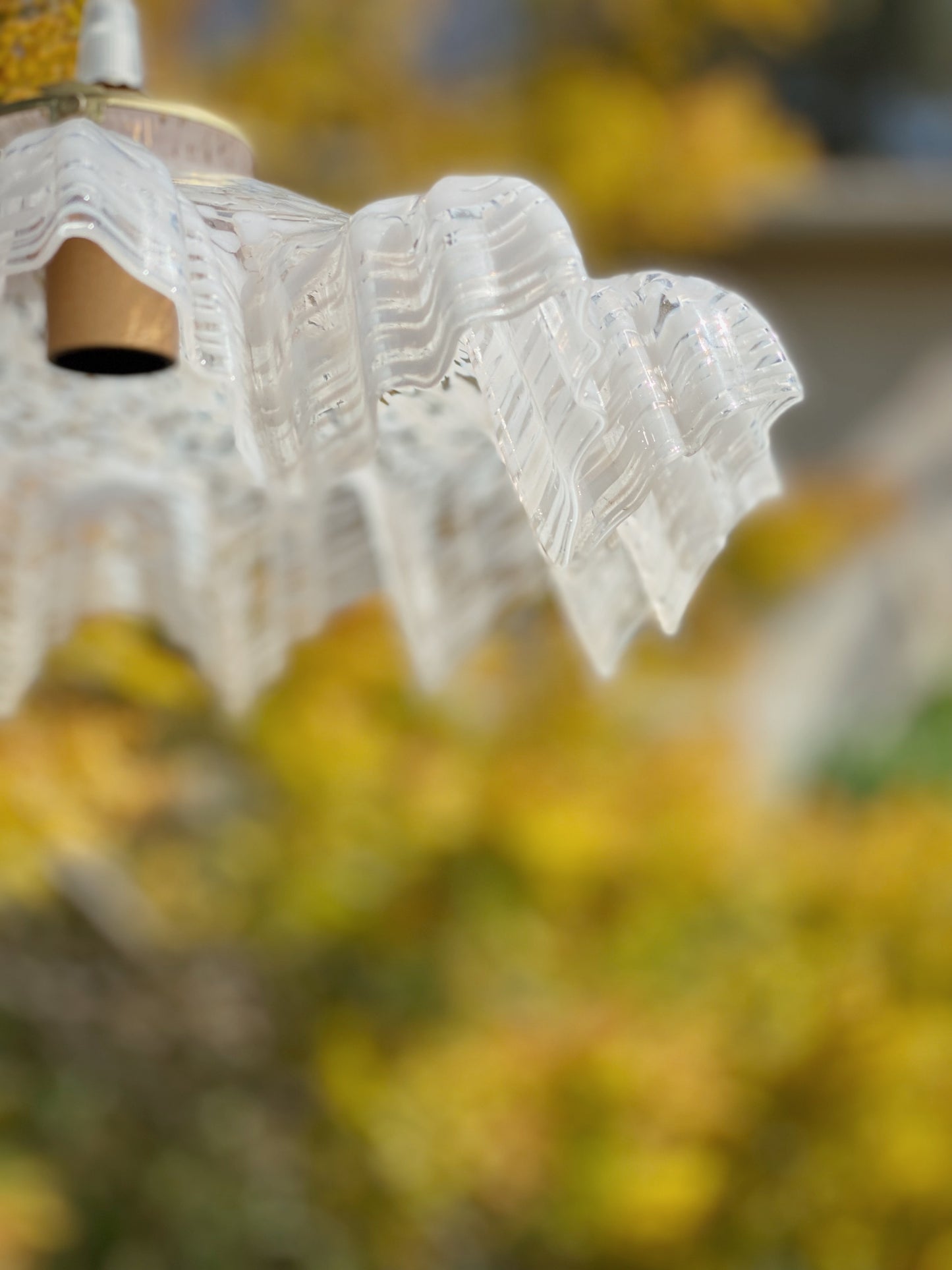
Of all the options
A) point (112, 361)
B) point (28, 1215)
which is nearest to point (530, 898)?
point (28, 1215)

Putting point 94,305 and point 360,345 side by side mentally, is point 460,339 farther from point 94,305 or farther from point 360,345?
point 94,305

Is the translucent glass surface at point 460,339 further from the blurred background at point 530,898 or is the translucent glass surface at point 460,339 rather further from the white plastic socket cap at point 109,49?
the blurred background at point 530,898

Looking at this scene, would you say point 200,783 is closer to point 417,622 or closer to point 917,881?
point 917,881

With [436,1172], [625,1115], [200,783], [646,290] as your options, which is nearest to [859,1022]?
[625,1115]

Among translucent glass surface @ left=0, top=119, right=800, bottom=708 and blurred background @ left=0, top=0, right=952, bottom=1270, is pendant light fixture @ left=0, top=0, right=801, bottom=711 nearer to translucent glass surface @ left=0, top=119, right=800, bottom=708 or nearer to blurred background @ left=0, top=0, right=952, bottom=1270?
translucent glass surface @ left=0, top=119, right=800, bottom=708

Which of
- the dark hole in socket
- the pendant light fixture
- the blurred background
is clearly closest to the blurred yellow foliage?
the blurred background

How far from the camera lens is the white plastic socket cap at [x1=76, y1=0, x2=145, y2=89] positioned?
0.60m

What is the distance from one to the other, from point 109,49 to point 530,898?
160cm

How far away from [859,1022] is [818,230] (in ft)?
4.42

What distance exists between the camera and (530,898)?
2045 millimetres

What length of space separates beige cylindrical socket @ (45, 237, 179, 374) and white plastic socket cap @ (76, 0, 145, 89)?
0.08 metres

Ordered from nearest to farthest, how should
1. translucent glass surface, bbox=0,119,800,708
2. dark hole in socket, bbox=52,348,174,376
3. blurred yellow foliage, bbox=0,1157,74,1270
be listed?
translucent glass surface, bbox=0,119,800,708 < dark hole in socket, bbox=52,348,174,376 < blurred yellow foliage, bbox=0,1157,74,1270

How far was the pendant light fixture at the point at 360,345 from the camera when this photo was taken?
1.54 feet

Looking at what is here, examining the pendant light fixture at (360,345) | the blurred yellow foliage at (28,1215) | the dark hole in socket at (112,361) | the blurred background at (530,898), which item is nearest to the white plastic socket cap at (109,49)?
the pendant light fixture at (360,345)
